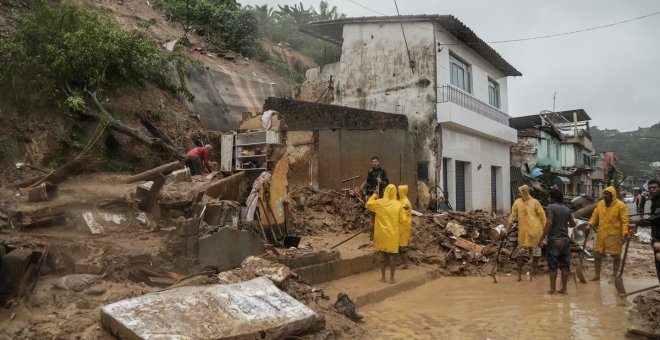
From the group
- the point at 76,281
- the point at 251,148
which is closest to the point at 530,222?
the point at 251,148

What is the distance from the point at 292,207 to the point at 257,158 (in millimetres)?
1377

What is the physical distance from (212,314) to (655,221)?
5.76 meters

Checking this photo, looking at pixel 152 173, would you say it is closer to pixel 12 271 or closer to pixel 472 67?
pixel 12 271

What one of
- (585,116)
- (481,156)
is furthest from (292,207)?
(585,116)

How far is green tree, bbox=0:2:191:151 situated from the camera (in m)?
9.77

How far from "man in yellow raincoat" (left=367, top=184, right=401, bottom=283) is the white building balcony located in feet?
26.1

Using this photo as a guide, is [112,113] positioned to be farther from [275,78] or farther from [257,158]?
[275,78]

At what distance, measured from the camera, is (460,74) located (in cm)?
1739

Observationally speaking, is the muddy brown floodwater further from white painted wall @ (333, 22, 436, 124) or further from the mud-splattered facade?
white painted wall @ (333, 22, 436, 124)

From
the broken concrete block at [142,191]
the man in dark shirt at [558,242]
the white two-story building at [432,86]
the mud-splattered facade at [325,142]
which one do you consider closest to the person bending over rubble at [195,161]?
the mud-splattered facade at [325,142]

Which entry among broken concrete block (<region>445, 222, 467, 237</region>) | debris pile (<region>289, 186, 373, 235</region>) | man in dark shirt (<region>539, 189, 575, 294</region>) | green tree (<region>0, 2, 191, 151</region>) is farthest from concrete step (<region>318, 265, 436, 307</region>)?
green tree (<region>0, 2, 191, 151</region>)

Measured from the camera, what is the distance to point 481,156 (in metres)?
18.5

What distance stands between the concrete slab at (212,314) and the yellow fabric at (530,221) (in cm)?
539

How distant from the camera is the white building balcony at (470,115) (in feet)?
49.3
